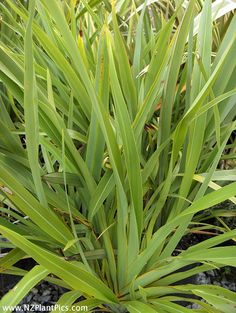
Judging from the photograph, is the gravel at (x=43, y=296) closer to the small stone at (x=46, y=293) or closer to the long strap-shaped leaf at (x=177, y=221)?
the small stone at (x=46, y=293)

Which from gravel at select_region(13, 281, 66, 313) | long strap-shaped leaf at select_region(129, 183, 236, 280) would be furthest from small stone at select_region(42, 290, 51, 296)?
long strap-shaped leaf at select_region(129, 183, 236, 280)

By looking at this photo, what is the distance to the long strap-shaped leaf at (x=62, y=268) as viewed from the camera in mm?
507

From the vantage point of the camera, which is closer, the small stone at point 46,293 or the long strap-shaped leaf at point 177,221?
the long strap-shaped leaf at point 177,221

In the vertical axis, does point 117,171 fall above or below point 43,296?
above

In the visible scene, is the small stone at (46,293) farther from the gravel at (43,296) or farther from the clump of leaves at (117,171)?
the clump of leaves at (117,171)

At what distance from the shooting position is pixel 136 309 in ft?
2.14

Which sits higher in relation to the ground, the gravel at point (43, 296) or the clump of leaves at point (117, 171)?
the clump of leaves at point (117, 171)

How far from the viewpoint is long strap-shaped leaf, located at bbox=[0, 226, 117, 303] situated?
19.9 inches

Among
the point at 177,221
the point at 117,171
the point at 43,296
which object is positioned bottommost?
the point at 43,296

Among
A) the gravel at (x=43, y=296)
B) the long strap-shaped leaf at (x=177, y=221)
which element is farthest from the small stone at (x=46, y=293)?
the long strap-shaped leaf at (x=177, y=221)

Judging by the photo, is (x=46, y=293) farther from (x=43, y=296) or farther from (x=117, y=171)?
(x=117, y=171)

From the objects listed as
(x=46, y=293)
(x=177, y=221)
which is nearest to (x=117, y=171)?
(x=177, y=221)

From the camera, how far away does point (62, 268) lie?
559 millimetres

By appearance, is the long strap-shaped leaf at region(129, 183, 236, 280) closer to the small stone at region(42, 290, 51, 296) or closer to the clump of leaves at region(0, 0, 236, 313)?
the clump of leaves at region(0, 0, 236, 313)
